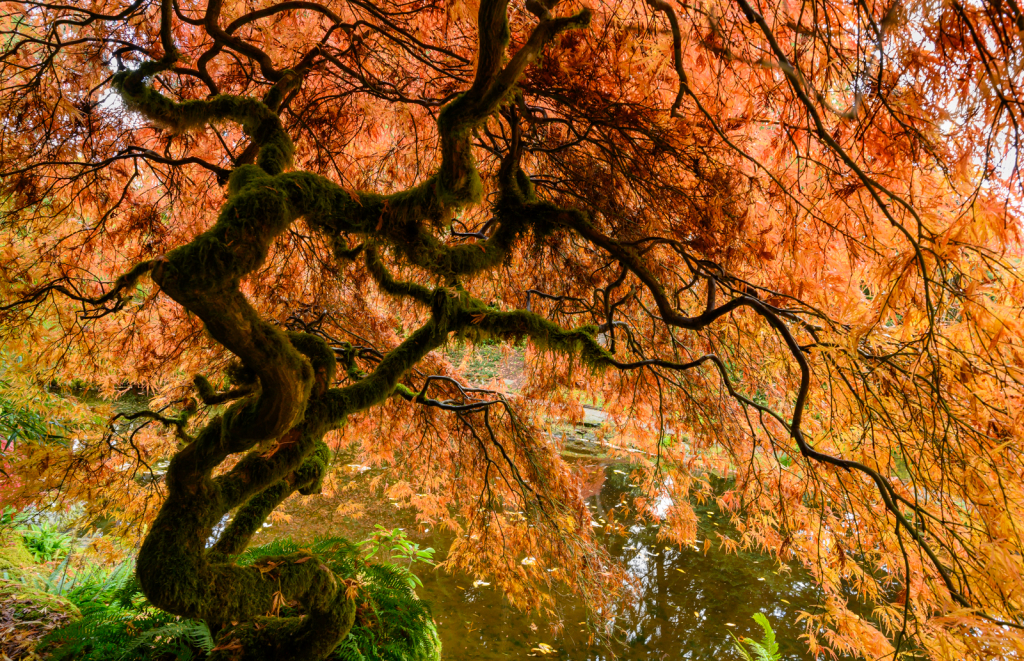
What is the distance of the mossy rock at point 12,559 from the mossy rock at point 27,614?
6.2 inches

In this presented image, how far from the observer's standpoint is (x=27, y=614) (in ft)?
9.62

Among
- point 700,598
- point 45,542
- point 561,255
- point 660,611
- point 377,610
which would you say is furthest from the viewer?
point 700,598

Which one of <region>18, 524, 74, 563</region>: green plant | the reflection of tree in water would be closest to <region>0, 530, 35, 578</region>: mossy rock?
<region>18, 524, 74, 563</region>: green plant

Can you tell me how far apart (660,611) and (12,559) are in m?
4.78

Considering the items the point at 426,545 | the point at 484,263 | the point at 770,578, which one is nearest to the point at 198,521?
the point at 484,263

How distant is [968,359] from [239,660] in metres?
3.08

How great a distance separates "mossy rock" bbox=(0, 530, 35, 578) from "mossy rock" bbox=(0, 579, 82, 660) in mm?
157

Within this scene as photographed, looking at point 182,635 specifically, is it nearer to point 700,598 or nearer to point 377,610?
point 377,610

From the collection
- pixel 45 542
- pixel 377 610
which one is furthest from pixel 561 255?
pixel 45 542

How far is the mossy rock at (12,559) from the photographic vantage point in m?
3.29

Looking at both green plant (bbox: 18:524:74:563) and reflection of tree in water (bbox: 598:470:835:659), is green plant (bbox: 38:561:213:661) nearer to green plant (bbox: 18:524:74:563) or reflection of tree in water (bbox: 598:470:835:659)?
green plant (bbox: 18:524:74:563)

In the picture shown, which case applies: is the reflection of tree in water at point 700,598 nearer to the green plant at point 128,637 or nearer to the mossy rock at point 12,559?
the green plant at point 128,637

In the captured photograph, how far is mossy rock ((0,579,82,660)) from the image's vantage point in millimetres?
2628

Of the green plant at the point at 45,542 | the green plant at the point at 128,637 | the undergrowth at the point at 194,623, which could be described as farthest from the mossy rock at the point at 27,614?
the green plant at the point at 45,542
